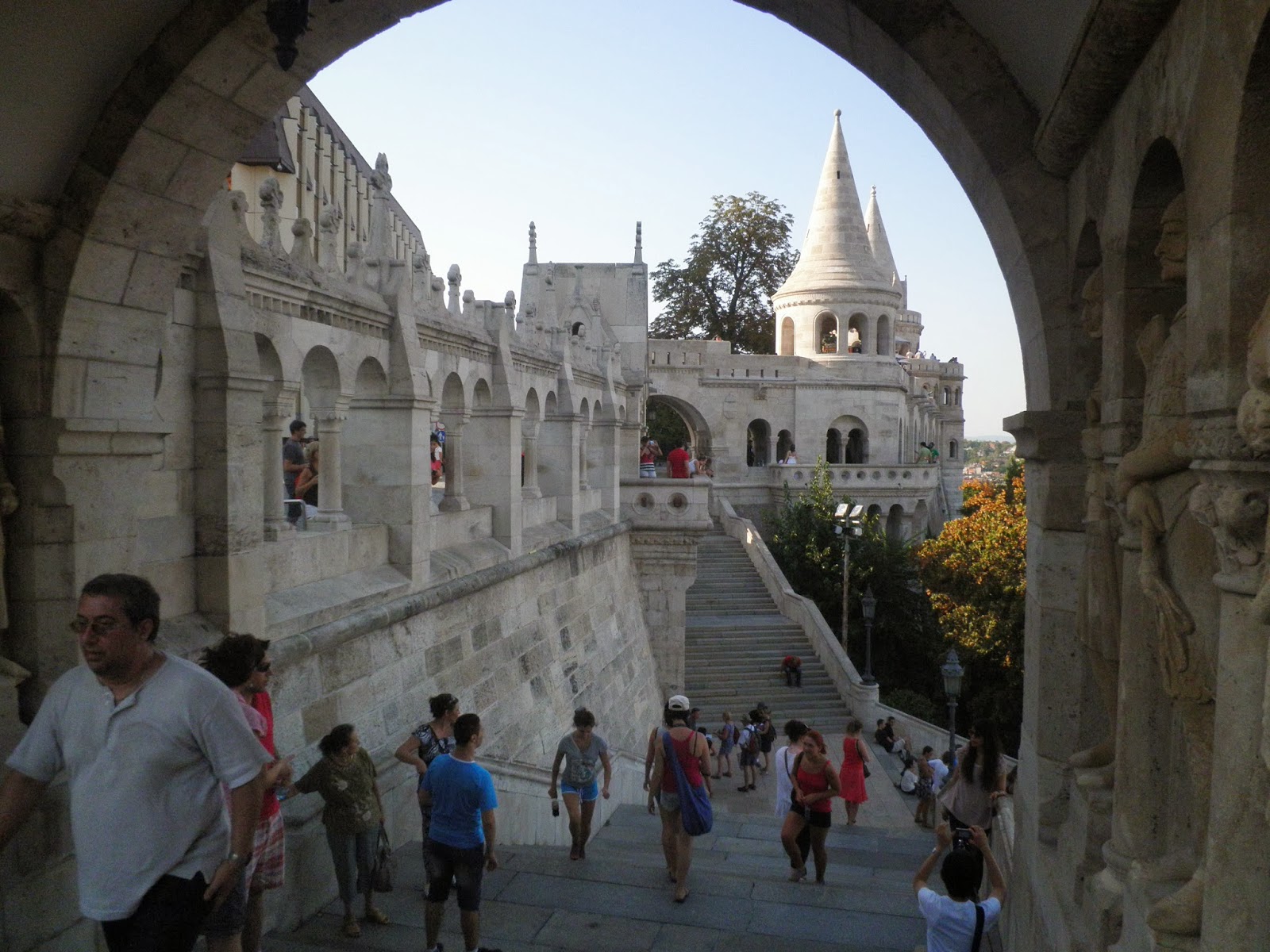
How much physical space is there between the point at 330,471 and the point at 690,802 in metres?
4.04

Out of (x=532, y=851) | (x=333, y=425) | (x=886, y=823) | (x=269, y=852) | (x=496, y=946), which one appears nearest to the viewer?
(x=269, y=852)

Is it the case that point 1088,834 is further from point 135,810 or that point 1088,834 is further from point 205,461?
point 205,461

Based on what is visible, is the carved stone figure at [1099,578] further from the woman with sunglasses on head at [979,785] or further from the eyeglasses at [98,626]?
the eyeglasses at [98,626]

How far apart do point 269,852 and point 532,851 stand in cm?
301

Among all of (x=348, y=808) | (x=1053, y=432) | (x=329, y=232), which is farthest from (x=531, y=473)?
(x=1053, y=432)

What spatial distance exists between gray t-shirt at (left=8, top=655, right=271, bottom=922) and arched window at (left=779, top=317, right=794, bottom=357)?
130ft

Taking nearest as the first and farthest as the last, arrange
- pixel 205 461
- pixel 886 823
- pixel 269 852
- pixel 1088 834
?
pixel 1088 834, pixel 269 852, pixel 205 461, pixel 886 823

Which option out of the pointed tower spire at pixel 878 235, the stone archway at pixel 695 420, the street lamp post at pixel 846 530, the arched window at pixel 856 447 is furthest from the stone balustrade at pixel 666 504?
the pointed tower spire at pixel 878 235

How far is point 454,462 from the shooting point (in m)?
10.7

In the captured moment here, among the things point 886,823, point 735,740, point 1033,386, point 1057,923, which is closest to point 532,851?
point 1057,923

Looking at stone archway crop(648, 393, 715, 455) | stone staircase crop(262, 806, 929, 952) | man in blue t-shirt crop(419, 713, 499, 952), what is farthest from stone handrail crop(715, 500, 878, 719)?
man in blue t-shirt crop(419, 713, 499, 952)

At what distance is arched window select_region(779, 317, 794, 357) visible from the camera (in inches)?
1624

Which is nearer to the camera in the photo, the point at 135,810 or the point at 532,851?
the point at 135,810

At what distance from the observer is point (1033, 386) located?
14.3ft
